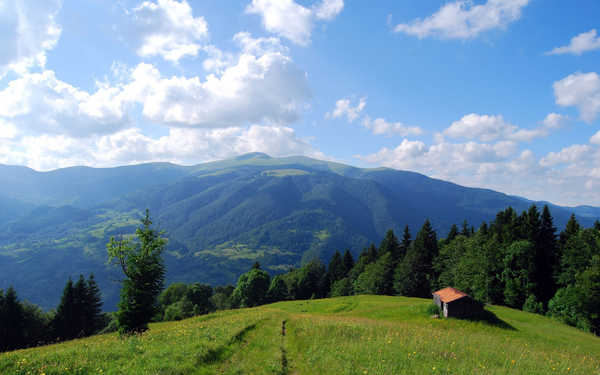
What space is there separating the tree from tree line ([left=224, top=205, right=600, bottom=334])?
168 ft

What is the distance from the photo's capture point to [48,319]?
5750cm

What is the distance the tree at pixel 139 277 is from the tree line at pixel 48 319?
41832 mm

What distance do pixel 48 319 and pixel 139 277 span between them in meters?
57.1

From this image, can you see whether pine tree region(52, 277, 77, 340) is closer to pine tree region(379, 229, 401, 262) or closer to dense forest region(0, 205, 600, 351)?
dense forest region(0, 205, 600, 351)

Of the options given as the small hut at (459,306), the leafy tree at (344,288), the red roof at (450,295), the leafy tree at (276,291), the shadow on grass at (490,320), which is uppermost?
the red roof at (450,295)

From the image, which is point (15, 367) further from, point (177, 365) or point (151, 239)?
point (151, 239)

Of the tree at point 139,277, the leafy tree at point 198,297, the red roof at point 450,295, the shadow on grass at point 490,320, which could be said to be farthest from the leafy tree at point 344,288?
the tree at point 139,277

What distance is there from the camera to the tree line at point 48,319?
47.0 m

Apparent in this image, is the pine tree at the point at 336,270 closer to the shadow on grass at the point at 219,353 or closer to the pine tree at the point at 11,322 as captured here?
the pine tree at the point at 11,322

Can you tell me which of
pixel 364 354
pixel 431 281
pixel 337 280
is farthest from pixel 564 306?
pixel 337 280

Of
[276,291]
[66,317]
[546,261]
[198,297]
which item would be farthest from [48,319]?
[546,261]

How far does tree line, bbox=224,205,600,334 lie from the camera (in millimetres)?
39059

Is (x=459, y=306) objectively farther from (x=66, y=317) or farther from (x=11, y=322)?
(x=11, y=322)

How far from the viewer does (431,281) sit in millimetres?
67812
